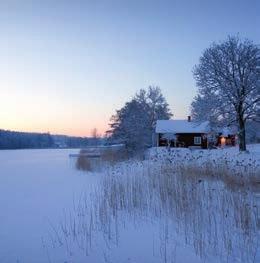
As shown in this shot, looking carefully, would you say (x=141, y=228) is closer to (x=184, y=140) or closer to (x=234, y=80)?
(x=234, y=80)

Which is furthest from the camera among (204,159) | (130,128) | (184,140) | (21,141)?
(21,141)

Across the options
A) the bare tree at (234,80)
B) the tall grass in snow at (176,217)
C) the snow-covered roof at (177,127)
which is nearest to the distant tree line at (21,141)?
the snow-covered roof at (177,127)

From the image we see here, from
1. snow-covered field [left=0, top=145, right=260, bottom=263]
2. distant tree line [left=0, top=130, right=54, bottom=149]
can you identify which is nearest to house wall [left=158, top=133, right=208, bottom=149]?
snow-covered field [left=0, top=145, right=260, bottom=263]

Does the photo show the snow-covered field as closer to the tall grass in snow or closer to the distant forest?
the tall grass in snow

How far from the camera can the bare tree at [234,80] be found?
1213 inches

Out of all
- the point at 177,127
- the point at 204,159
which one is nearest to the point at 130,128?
the point at 177,127

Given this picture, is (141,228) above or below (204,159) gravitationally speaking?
below

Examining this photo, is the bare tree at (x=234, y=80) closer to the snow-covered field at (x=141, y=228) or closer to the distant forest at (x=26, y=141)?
the snow-covered field at (x=141, y=228)

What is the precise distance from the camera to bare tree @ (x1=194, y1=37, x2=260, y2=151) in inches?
1213

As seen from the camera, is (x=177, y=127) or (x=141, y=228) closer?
(x=141, y=228)

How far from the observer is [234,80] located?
31.2m

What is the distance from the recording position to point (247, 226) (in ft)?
23.4

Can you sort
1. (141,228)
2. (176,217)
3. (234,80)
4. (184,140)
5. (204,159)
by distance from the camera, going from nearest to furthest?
(141,228) → (176,217) → (204,159) → (234,80) → (184,140)

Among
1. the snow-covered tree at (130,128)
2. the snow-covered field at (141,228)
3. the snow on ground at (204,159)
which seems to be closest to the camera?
the snow-covered field at (141,228)
